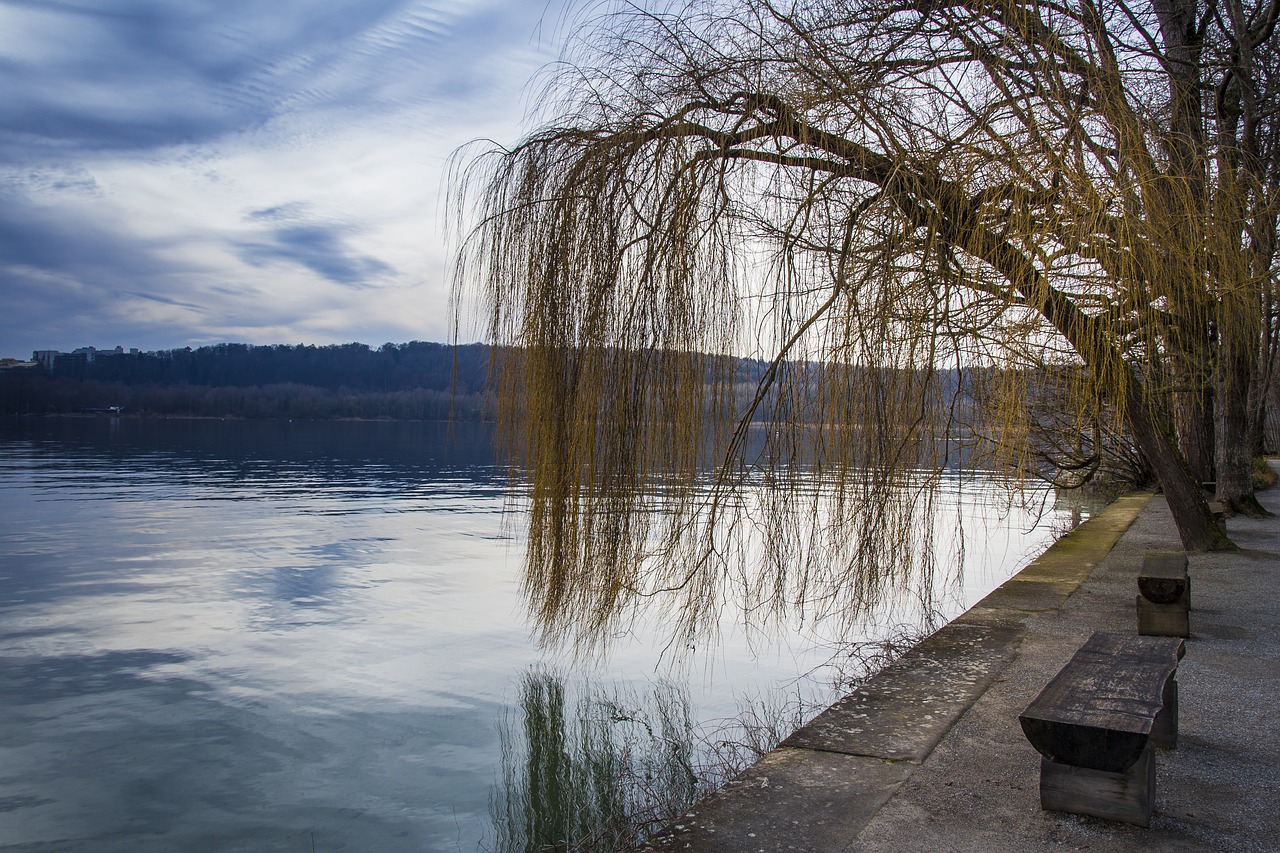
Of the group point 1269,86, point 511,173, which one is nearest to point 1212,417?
point 1269,86

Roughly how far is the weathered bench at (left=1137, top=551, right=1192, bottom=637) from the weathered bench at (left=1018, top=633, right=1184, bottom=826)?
223cm

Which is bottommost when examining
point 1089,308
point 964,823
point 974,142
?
point 964,823

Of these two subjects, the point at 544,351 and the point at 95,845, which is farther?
the point at 95,845

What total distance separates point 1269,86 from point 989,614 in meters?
6.33

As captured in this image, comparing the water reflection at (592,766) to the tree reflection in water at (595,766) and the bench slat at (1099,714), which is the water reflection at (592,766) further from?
the bench slat at (1099,714)

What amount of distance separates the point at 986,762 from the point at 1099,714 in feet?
2.52

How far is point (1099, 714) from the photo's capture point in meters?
2.63

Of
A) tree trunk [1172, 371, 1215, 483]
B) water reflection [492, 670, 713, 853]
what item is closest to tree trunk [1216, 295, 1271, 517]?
tree trunk [1172, 371, 1215, 483]

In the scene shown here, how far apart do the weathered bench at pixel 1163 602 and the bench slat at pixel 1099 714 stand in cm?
218

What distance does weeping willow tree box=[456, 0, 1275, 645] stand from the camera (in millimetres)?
4070

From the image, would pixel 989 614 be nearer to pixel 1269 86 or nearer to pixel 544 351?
pixel 544 351

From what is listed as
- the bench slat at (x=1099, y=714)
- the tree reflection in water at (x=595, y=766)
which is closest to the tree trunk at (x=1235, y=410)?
the bench slat at (x=1099, y=714)

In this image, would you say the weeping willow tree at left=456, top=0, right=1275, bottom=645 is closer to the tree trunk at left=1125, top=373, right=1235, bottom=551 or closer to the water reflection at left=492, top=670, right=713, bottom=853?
the water reflection at left=492, top=670, right=713, bottom=853

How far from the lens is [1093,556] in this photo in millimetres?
8680
